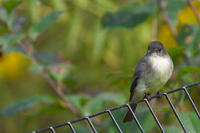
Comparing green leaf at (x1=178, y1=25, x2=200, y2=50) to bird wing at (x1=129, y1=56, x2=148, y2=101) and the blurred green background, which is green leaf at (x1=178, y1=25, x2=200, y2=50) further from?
bird wing at (x1=129, y1=56, x2=148, y2=101)

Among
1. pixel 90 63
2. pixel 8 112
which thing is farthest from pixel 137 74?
pixel 90 63

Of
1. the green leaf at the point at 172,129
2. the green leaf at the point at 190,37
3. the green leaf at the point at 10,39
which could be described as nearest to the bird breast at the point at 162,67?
the green leaf at the point at 172,129

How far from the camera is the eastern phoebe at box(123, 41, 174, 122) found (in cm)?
331

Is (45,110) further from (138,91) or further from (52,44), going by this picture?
(52,44)

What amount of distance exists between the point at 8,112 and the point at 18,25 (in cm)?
70

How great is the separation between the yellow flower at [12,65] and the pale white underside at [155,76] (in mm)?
2512

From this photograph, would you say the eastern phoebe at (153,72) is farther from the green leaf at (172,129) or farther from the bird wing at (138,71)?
the green leaf at (172,129)

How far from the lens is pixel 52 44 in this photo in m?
6.05

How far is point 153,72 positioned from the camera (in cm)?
340

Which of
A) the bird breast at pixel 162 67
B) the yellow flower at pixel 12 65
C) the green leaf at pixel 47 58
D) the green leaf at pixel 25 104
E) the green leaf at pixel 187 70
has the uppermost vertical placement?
the yellow flower at pixel 12 65

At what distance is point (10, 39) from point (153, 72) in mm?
1094

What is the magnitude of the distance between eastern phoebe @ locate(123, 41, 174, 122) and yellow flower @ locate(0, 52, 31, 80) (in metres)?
2.52

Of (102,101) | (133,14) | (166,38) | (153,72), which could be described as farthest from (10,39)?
(166,38)

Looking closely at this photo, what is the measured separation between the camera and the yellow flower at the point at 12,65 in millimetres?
5785
